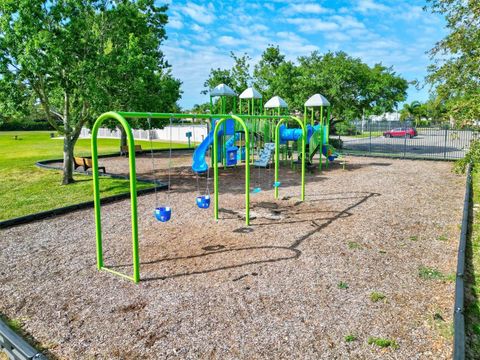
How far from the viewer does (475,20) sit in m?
7.41

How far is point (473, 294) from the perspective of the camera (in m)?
4.47

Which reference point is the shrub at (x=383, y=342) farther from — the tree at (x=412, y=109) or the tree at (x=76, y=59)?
the tree at (x=412, y=109)

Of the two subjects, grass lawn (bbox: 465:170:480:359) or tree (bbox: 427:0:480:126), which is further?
tree (bbox: 427:0:480:126)

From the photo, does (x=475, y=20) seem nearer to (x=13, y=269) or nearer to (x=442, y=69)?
(x=442, y=69)

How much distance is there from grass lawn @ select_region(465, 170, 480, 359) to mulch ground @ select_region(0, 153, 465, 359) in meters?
0.19

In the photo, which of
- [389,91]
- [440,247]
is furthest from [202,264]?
[389,91]

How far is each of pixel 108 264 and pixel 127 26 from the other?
8.84m

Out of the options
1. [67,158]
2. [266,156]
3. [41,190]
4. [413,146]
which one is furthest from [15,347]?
[413,146]

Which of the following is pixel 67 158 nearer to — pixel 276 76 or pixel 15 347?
pixel 15 347

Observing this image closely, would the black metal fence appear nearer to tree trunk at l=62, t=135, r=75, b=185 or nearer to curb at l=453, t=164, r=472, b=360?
curb at l=453, t=164, r=472, b=360

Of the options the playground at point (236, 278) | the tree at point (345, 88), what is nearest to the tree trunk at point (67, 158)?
the playground at point (236, 278)

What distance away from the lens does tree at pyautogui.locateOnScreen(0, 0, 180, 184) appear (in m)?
9.38

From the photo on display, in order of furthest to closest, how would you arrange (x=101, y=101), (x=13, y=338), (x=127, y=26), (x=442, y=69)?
(x=127, y=26) → (x=101, y=101) → (x=442, y=69) → (x=13, y=338)

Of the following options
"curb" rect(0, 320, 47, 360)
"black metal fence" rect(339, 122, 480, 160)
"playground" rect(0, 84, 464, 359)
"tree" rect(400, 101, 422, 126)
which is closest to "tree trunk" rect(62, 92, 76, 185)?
"playground" rect(0, 84, 464, 359)
